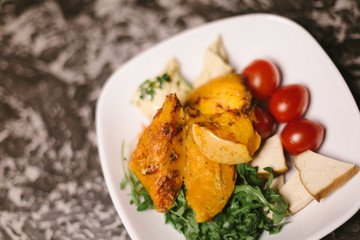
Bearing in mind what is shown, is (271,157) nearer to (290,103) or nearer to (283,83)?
(290,103)

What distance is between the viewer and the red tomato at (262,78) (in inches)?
67.7

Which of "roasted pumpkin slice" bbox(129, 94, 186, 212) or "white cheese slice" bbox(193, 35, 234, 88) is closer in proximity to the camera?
"roasted pumpkin slice" bbox(129, 94, 186, 212)

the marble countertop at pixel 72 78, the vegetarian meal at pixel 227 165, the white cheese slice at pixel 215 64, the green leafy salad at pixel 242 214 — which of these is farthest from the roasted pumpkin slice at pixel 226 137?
the marble countertop at pixel 72 78

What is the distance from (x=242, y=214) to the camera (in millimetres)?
1479

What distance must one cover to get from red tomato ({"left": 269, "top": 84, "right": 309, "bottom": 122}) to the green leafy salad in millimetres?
312

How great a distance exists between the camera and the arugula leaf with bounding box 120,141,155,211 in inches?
62.4

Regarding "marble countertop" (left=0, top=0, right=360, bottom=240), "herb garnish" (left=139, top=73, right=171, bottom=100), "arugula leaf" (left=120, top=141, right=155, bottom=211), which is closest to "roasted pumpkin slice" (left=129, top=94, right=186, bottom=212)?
"arugula leaf" (left=120, top=141, right=155, bottom=211)

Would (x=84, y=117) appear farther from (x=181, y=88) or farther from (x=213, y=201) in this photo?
(x=213, y=201)

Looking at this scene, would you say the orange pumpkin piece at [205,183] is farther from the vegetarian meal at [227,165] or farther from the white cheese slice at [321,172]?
the white cheese slice at [321,172]

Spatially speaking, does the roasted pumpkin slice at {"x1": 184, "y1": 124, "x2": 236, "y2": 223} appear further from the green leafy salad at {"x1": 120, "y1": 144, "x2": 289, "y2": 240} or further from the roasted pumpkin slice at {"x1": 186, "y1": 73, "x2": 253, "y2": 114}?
the roasted pumpkin slice at {"x1": 186, "y1": 73, "x2": 253, "y2": 114}

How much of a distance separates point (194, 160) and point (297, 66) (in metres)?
0.76

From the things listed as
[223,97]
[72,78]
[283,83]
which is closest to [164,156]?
[223,97]

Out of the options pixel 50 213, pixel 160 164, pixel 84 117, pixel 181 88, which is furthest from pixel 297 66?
pixel 50 213

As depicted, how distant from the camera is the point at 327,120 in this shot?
1.58 meters
